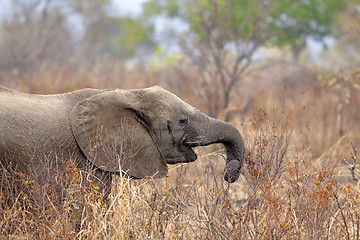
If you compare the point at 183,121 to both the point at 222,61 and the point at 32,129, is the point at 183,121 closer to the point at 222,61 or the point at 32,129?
the point at 32,129

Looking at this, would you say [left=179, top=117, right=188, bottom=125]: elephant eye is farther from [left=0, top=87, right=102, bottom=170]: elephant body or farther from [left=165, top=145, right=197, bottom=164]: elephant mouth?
[left=0, top=87, right=102, bottom=170]: elephant body

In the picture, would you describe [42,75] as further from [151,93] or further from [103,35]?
[103,35]

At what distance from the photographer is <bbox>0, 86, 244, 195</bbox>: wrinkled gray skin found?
139 inches

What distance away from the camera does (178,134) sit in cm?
396

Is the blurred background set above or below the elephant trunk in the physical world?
below

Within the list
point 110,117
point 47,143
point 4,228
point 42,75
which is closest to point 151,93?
point 110,117

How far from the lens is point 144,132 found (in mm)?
3859

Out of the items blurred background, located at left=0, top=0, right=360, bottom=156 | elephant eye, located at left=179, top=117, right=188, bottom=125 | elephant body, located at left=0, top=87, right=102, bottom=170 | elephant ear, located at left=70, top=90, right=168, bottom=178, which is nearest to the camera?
elephant body, located at left=0, top=87, right=102, bottom=170

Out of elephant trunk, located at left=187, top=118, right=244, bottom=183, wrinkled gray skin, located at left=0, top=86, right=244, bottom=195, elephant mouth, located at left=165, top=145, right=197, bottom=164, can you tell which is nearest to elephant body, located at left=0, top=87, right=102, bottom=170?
wrinkled gray skin, located at left=0, top=86, right=244, bottom=195

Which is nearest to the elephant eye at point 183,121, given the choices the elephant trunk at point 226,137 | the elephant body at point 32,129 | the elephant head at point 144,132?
the elephant head at point 144,132

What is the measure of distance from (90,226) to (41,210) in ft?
1.16

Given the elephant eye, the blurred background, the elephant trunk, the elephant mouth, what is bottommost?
the blurred background

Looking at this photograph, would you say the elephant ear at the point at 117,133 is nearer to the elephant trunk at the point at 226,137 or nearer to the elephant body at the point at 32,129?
the elephant body at the point at 32,129

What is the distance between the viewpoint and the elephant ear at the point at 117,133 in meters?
3.69
